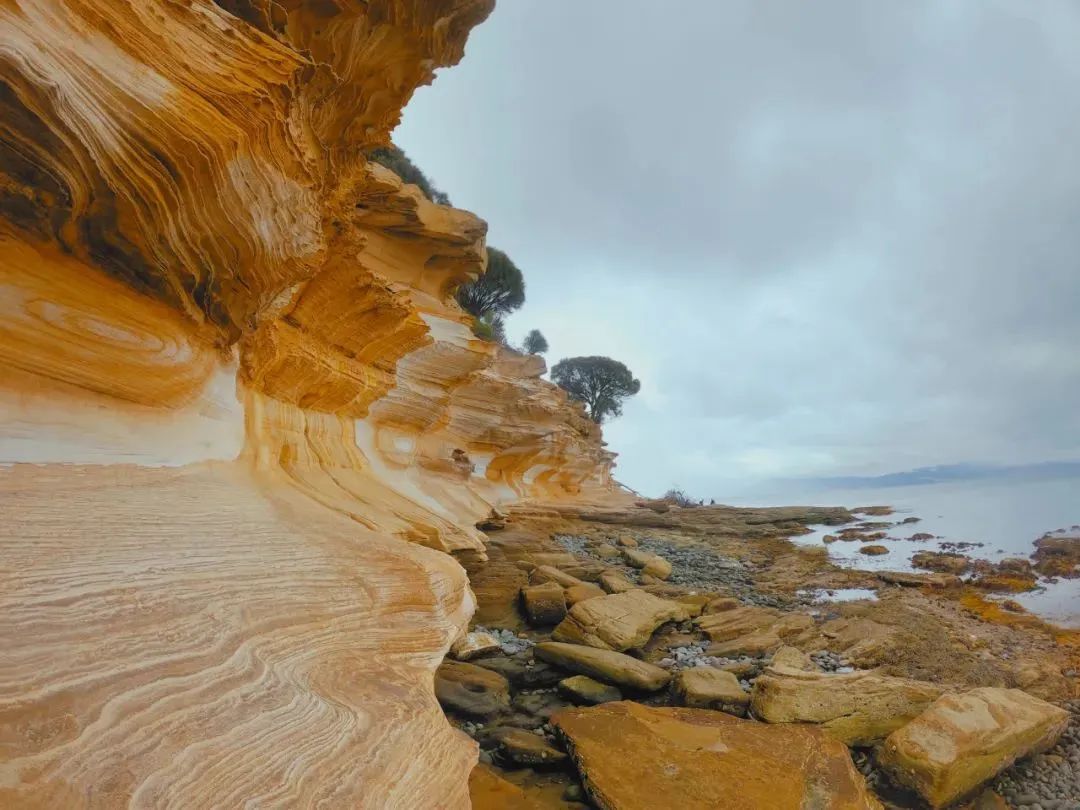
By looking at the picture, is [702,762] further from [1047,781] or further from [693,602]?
[693,602]

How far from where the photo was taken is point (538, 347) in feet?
140

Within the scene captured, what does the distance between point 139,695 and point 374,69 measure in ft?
19.4

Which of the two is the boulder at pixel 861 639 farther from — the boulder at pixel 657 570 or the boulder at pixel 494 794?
the boulder at pixel 494 794

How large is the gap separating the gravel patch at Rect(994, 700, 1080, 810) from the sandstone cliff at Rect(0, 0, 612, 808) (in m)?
4.17

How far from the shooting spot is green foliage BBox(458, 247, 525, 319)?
2527 cm

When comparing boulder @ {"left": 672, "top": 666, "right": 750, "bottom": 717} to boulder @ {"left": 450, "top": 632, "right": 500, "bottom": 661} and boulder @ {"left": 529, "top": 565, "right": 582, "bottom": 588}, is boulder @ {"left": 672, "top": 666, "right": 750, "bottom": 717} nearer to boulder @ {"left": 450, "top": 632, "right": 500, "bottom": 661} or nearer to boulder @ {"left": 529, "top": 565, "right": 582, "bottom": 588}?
boulder @ {"left": 450, "top": 632, "right": 500, "bottom": 661}

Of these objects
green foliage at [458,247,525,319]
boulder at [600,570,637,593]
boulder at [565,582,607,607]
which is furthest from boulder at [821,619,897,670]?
green foliage at [458,247,525,319]

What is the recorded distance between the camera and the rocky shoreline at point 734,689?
3.68m

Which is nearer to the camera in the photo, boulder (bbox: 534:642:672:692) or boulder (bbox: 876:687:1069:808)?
boulder (bbox: 876:687:1069:808)

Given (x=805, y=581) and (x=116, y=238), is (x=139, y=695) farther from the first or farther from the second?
(x=805, y=581)

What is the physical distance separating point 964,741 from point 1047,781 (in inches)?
35.8

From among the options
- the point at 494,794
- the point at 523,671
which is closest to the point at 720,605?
the point at 523,671

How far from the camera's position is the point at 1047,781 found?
161 inches

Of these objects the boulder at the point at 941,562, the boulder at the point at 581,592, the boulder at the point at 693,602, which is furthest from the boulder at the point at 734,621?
the boulder at the point at 941,562
